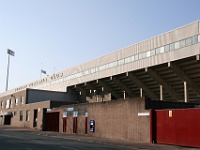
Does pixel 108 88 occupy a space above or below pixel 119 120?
above

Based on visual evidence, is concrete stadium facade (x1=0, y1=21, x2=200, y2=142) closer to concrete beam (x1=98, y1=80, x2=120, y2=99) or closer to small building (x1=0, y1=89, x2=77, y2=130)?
concrete beam (x1=98, y1=80, x2=120, y2=99)

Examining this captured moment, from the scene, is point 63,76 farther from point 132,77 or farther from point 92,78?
point 132,77

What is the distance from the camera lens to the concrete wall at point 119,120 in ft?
86.0

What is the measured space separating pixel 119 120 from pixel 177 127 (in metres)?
7.93

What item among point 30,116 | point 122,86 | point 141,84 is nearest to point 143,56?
point 141,84

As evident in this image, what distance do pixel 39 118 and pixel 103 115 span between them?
21.3 m

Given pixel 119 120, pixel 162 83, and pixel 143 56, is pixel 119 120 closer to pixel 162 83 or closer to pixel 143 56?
pixel 143 56

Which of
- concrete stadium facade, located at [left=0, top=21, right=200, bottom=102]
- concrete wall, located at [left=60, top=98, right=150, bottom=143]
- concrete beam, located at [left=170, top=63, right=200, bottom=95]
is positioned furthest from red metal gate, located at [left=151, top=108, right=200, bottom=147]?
concrete beam, located at [left=170, top=63, right=200, bottom=95]

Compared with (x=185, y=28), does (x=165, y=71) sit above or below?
below

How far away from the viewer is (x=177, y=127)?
2262 cm

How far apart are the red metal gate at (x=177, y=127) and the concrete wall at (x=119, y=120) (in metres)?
0.96

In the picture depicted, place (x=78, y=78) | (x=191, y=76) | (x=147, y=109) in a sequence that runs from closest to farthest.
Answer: (x=147, y=109) < (x=191, y=76) < (x=78, y=78)

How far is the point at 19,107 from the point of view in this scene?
64.6 m

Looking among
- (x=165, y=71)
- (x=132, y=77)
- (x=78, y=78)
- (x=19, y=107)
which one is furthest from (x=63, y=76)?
(x=165, y=71)
